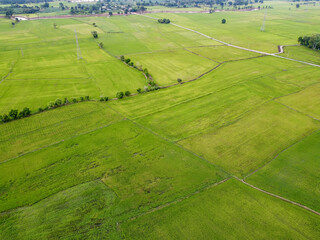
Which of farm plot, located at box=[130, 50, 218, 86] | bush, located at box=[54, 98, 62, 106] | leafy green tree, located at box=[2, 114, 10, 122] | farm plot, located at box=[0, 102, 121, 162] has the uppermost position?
farm plot, located at box=[130, 50, 218, 86]

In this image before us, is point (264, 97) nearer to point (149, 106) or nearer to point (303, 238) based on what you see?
point (149, 106)

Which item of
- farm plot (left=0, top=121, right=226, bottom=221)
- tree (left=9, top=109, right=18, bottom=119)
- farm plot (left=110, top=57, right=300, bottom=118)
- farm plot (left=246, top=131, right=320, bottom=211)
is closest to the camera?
farm plot (left=0, top=121, right=226, bottom=221)

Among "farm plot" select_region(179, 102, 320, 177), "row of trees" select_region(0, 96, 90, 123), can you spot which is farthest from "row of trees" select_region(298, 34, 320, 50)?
"row of trees" select_region(0, 96, 90, 123)

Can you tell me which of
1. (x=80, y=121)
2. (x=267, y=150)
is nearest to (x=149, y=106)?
(x=80, y=121)

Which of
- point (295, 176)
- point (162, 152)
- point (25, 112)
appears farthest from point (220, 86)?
point (25, 112)

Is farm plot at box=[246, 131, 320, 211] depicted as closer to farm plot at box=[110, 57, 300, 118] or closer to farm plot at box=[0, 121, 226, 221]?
farm plot at box=[0, 121, 226, 221]

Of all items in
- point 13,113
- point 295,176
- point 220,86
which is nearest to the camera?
point 295,176

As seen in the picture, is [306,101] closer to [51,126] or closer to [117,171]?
[117,171]

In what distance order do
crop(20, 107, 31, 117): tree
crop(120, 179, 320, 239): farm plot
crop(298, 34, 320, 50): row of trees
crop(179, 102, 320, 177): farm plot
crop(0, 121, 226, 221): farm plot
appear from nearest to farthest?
crop(120, 179, 320, 239): farm plot < crop(0, 121, 226, 221): farm plot < crop(179, 102, 320, 177): farm plot < crop(20, 107, 31, 117): tree < crop(298, 34, 320, 50): row of trees
